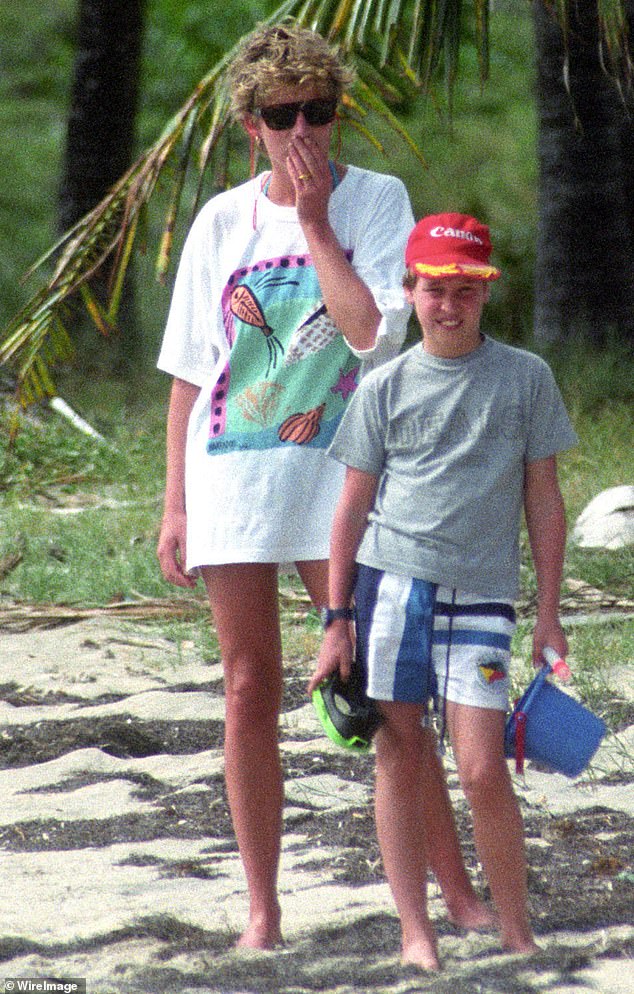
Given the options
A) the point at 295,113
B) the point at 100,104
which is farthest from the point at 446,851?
the point at 100,104

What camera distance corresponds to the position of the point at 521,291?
1319cm

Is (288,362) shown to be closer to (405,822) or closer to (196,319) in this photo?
(196,319)

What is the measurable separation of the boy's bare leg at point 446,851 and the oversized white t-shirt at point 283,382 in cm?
49

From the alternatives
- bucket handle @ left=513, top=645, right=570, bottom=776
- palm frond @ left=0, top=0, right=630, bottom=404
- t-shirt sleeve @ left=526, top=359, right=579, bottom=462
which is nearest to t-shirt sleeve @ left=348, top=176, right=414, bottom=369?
t-shirt sleeve @ left=526, top=359, right=579, bottom=462

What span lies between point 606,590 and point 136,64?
8185mm

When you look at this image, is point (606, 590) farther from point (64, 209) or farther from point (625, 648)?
point (64, 209)

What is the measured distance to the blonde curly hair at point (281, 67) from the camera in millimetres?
2957

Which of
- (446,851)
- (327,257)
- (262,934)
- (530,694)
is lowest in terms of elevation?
(262,934)

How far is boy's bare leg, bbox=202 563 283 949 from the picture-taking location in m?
3.05

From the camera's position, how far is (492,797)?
9.07 feet

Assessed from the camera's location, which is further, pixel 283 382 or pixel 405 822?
pixel 283 382

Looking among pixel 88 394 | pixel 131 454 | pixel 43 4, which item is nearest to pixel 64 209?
pixel 88 394

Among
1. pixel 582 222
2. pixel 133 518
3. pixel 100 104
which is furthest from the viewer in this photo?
pixel 100 104

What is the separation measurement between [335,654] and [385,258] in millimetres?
779
